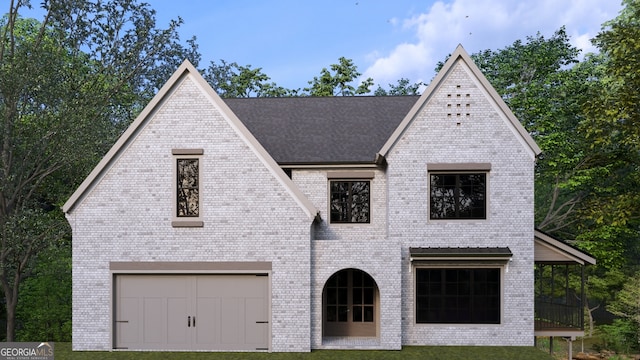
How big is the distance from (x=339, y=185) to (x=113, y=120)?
60.3ft

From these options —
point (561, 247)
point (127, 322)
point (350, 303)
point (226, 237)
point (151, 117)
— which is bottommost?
point (127, 322)

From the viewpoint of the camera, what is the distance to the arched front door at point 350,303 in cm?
1945

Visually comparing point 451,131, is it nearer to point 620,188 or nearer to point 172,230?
point 172,230

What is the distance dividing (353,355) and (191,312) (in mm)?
5312

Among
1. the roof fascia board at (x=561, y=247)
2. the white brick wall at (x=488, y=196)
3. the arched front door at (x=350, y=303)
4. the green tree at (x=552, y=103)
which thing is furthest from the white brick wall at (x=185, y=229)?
the green tree at (x=552, y=103)

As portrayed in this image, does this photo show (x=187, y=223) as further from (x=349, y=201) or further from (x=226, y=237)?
(x=349, y=201)

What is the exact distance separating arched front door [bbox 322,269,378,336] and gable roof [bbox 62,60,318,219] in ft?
12.9

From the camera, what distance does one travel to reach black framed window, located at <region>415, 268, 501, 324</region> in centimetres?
1808

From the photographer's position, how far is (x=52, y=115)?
2466cm

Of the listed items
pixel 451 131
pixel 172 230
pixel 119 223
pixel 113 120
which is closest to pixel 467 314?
pixel 451 131

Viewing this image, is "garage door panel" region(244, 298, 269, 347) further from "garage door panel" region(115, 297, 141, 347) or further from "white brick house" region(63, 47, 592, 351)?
"garage door panel" region(115, 297, 141, 347)

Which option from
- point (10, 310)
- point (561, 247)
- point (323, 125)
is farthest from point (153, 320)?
point (561, 247)

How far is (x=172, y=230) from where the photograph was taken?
17219 millimetres
